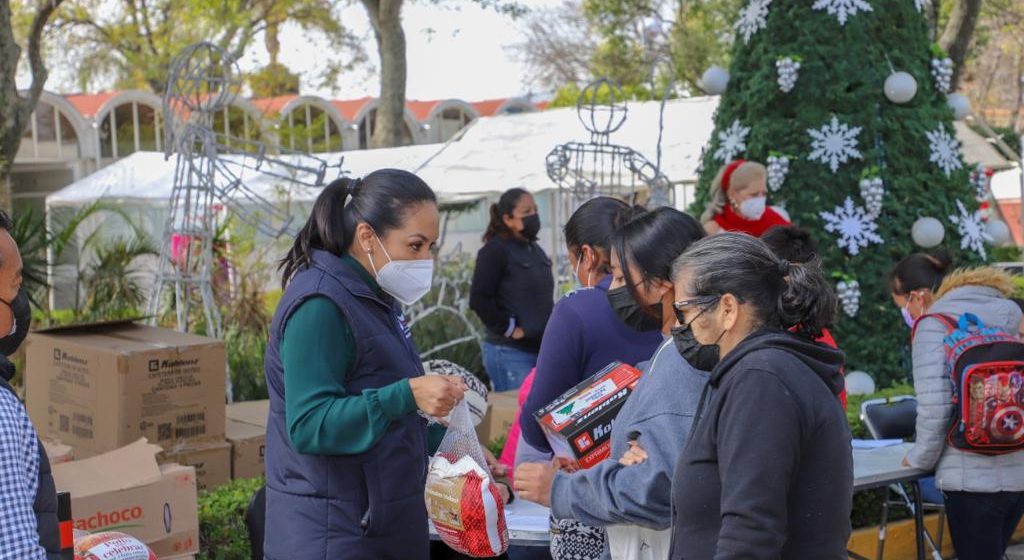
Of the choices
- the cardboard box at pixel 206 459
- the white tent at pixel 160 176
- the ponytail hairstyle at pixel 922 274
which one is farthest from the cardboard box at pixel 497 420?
the white tent at pixel 160 176

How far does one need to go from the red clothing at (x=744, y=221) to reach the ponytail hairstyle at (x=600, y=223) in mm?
2843

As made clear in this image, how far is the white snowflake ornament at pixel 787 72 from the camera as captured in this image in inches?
294

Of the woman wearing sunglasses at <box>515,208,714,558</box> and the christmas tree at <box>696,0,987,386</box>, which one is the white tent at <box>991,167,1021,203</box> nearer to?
the christmas tree at <box>696,0,987,386</box>

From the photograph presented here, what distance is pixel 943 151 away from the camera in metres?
7.65

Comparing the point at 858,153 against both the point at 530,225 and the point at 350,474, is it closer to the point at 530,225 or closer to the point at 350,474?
the point at 530,225

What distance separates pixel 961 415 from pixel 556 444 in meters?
2.01

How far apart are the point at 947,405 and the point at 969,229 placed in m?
3.50

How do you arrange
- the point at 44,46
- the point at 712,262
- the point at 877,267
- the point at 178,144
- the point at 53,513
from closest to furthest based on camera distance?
the point at 53,513
the point at 712,262
the point at 178,144
the point at 877,267
the point at 44,46

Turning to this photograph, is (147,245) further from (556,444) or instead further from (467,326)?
(556,444)

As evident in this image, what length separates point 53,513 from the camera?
213cm

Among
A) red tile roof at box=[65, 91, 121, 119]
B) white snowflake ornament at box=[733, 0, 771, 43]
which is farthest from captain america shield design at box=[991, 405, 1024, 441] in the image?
red tile roof at box=[65, 91, 121, 119]

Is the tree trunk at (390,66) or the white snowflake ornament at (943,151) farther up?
the tree trunk at (390,66)

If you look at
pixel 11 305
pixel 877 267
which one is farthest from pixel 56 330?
pixel 877 267

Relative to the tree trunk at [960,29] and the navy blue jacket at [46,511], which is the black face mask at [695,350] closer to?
the navy blue jacket at [46,511]
